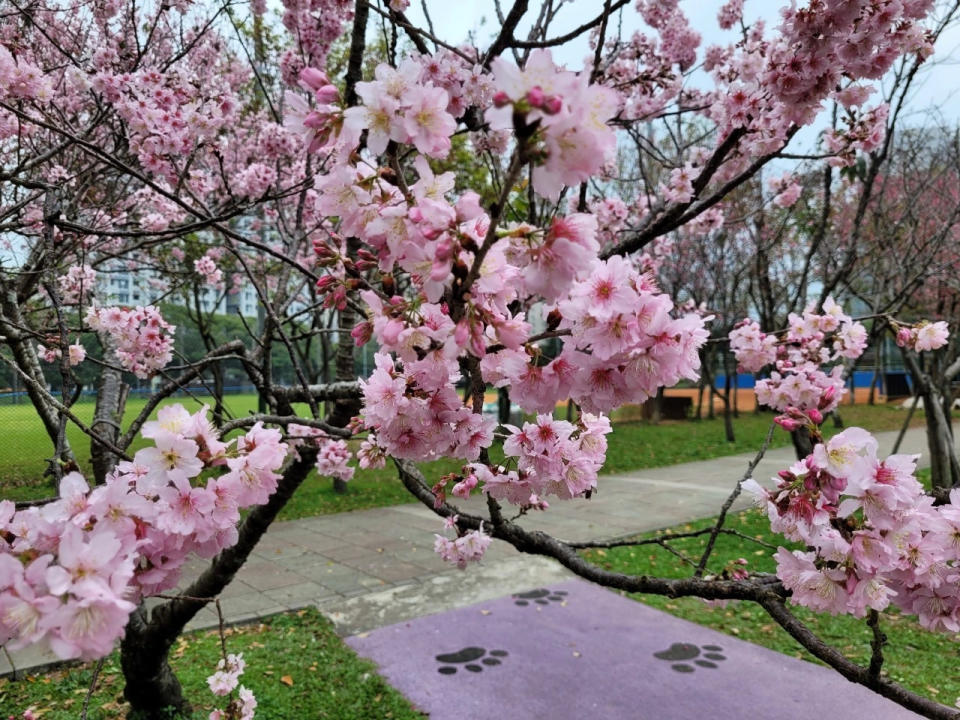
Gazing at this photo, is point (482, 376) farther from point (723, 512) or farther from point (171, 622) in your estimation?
point (171, 622)

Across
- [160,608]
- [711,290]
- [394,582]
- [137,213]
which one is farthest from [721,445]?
[160,608]

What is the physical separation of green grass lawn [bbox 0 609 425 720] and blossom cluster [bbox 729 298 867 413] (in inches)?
106

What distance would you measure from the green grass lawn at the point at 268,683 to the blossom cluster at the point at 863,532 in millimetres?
2618

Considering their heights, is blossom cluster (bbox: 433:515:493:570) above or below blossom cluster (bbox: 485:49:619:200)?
below

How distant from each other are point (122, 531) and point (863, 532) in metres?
1.44

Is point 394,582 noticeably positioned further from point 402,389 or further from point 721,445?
point 721,445

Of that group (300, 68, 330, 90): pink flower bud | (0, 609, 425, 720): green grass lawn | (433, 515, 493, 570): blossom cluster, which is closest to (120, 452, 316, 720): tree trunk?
(0, 609, 425, 720): green grass lawn

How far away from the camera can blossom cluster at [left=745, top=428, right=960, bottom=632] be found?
133 cm

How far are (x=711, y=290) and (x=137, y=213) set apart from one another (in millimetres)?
13822

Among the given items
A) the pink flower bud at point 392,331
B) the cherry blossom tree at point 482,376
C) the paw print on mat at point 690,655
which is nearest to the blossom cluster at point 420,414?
the cherry blossom tree at point 482,376

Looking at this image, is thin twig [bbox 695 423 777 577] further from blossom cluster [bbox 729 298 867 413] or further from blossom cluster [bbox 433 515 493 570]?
blossom cluster [bbox 729 298 867 413]

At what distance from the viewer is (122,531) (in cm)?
104

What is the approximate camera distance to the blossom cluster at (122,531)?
2.89ft

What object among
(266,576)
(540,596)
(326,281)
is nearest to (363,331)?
(326,281)
